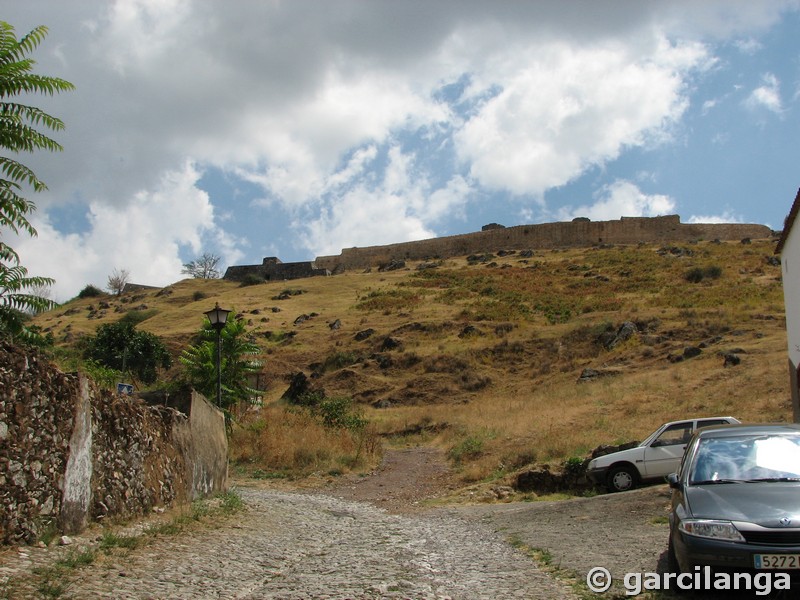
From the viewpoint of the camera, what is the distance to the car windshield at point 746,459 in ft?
20.2

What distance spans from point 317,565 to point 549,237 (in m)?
69.2

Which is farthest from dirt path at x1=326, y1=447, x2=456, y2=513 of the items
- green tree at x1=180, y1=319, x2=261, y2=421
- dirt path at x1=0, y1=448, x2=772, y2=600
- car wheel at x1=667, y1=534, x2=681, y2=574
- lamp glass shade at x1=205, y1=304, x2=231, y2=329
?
car wheel at x1=667, y1=534, x2=681, y2=574

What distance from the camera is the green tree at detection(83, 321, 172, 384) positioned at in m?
37.3

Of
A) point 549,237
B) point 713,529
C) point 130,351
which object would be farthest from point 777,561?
point 549,237

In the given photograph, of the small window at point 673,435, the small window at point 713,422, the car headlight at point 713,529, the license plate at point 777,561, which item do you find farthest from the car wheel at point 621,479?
the license plate at point 777,561

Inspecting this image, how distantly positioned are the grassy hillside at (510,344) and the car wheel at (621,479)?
3525 mm

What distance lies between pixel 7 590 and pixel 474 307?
148 feet

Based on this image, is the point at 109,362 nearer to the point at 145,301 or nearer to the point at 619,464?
the point at 619,464

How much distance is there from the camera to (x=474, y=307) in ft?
163

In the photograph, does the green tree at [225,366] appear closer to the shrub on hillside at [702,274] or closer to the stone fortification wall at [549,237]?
the shrub on hillside at [702,274]

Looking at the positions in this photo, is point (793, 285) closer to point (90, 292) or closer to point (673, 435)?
point (673, 435)

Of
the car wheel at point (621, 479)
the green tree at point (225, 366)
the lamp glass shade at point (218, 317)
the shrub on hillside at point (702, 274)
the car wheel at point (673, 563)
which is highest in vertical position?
the shrub on hillside at point (702, 274)

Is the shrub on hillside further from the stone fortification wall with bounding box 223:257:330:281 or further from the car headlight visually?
the car headlight

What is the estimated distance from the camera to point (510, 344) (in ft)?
131
